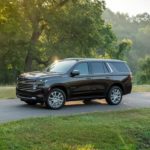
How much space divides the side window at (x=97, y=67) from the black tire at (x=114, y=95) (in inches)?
33.6

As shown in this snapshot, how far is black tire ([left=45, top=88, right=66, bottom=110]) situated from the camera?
51.9ft

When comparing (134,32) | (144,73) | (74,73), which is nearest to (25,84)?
(74,73)

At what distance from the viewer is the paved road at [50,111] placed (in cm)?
1420

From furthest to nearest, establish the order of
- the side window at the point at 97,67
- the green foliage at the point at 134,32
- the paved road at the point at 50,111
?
the green foliage at the point at 134,32 < the side window at the point at 97,67 < the paved road at the point at 50,111

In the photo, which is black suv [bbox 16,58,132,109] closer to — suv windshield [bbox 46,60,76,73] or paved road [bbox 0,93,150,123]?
suv windshield [bbox 46,60,76,73]

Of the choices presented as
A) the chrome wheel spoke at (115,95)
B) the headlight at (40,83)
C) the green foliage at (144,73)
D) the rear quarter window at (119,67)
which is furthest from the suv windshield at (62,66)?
the green foliage at (144,73)

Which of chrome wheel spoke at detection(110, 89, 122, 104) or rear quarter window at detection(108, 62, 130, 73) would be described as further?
rear quarter window at detection(108, 62, 130, 73)

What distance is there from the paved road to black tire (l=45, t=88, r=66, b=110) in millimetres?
218

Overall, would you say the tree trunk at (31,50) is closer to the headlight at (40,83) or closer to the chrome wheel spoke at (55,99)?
the chrome wheel spoke at (55,99)

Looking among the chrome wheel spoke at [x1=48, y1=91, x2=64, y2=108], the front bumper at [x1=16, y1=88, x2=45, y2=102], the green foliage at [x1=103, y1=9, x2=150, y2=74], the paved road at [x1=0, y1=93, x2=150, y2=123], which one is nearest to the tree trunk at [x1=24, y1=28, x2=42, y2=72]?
the paved road at [x1=0, y1=93, x2=150, y2=123]

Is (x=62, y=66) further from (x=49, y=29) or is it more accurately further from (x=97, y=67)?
(x=49, y=29)

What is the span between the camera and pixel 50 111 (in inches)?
607

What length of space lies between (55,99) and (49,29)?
29817 mm

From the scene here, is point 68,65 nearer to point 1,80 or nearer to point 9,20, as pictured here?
point 9,20
